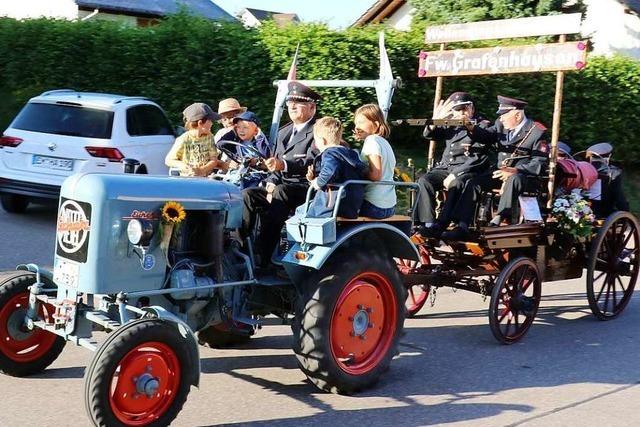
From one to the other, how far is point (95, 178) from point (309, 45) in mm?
9659

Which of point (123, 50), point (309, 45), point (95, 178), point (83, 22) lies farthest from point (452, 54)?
point (83, 22)

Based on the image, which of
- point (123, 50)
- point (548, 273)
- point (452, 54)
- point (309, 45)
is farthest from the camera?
point (123, 50)

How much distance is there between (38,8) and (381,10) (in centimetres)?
1506

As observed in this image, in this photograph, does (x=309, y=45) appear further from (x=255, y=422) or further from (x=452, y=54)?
A: (x=255, y=422)

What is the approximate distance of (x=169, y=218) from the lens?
16.2 feet

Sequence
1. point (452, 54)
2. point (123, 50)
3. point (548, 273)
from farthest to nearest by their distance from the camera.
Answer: point (123, 50)
point (452, 54)
point (548, 273)

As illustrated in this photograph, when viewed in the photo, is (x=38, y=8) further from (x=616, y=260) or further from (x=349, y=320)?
(x=349, y=320)

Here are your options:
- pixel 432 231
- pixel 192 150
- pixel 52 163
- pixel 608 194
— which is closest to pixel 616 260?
pixel 608 194

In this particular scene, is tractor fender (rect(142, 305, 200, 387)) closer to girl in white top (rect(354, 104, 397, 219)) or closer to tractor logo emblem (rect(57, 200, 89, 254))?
tractor logo emblem (rect(57, 200, 89, 254))

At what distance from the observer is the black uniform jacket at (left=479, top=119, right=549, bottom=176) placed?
25.6 ft

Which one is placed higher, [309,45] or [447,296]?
[309,45]

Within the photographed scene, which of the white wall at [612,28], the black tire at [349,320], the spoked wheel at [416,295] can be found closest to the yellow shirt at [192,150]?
the black tire at [349,320]

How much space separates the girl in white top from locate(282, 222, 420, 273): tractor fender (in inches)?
5.5

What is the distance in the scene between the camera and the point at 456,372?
20.9ft
